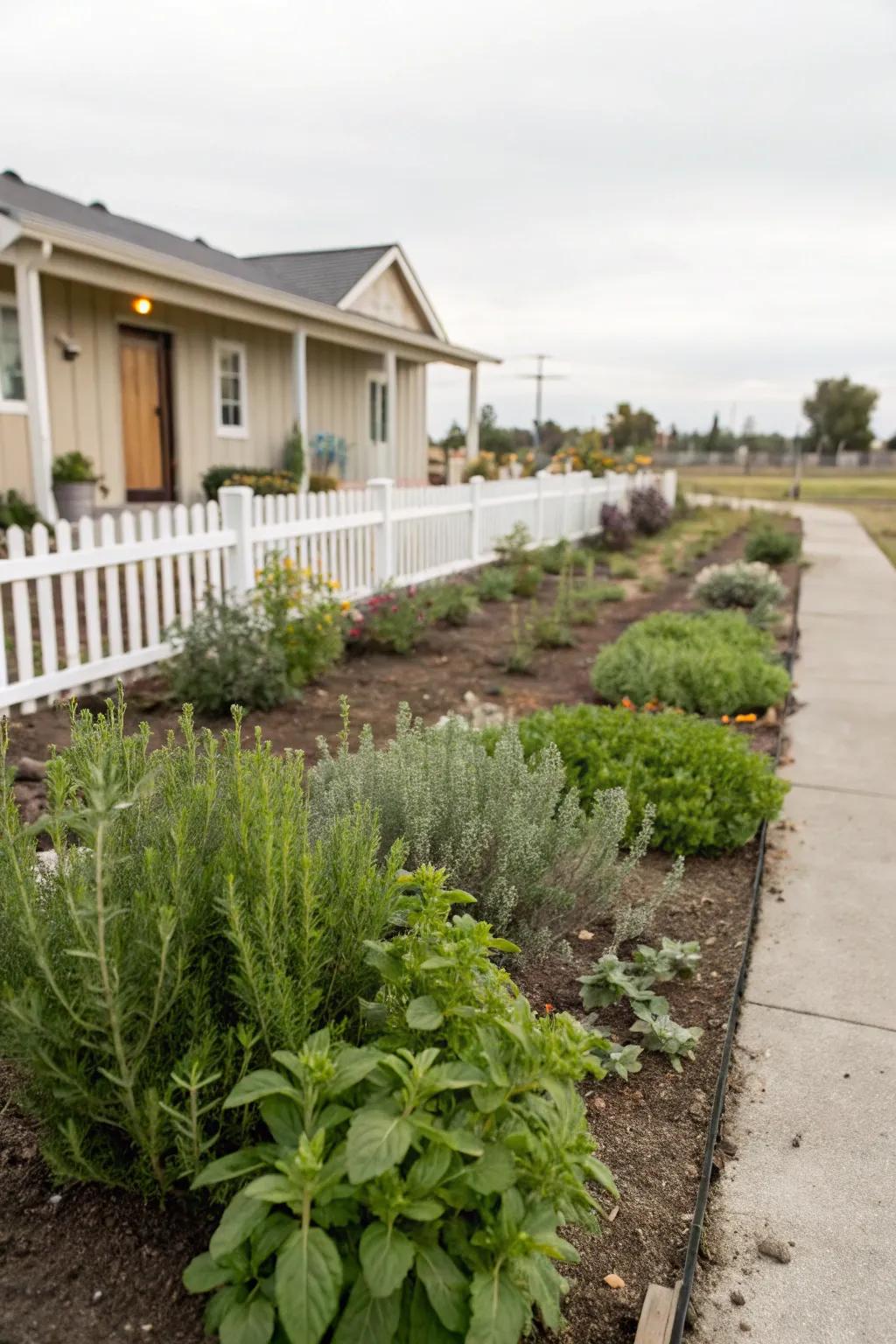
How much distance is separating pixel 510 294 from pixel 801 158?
14.9 metres

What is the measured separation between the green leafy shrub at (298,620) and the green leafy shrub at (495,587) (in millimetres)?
3878

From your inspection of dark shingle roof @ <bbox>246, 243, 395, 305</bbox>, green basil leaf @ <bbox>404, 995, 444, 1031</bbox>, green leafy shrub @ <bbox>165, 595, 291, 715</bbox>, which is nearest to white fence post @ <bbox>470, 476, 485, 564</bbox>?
green leafy shrub @ <bbox>165, 595, 291, 715</bbox>

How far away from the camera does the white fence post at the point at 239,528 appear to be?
670 cm

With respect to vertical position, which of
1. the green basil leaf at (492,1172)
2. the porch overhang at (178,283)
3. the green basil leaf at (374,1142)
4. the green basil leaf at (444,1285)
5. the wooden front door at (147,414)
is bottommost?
the green basil leaf at (444,1285)

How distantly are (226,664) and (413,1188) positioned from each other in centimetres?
448

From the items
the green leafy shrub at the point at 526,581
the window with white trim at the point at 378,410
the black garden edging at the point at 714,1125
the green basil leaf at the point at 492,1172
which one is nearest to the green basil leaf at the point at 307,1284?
the green basil leaf at the point at 492,1172

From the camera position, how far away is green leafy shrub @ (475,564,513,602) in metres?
10.5

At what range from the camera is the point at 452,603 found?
8.70m

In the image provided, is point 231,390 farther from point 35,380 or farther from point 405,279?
point 405,279

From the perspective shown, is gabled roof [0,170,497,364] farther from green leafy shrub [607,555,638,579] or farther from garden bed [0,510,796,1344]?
garden bed [0,510,796,1344]

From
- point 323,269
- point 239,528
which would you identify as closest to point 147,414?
point 239,528

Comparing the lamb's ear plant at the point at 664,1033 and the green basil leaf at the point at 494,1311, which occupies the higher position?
the green basil leaf at the point at 494,1311

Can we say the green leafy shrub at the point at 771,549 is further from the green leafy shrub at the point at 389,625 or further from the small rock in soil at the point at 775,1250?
the small rock in soil at the point at 775,1250

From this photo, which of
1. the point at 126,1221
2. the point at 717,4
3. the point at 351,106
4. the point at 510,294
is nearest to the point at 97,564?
the point at 126,1221
